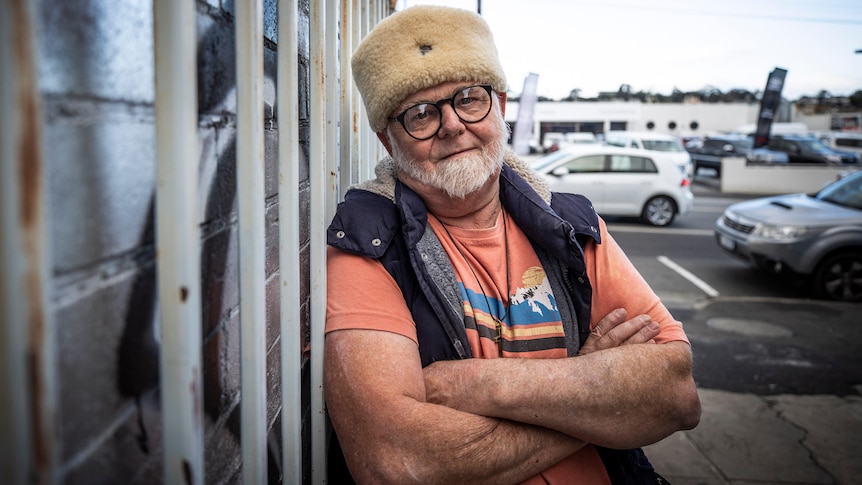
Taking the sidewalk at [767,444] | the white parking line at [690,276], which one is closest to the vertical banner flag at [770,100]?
the white parking line at [690,276]

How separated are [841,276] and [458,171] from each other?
699 centimetres

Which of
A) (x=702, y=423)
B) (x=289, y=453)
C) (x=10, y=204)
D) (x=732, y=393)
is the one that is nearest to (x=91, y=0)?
(x=10, y=204)

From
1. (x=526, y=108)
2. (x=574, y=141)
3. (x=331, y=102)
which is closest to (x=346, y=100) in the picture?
(x=331, y=102)

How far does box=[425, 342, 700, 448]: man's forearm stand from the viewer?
58.6 inches

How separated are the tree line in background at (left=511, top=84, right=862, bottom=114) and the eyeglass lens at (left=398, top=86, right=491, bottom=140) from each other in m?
44.5

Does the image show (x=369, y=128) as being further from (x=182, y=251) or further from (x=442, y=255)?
(x=182, y=251)

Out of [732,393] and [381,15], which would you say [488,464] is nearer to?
[381,15]

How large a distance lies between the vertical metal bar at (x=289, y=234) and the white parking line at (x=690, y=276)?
22.3 ft

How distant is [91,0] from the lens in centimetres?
68

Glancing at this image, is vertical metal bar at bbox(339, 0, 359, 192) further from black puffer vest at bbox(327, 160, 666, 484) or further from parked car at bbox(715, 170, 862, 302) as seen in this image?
parked car at bbox(715, 170, 862, 302)

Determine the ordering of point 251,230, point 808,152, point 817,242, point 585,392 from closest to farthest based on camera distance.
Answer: point 251,230, point 585,392, point 817,242, point 808,152

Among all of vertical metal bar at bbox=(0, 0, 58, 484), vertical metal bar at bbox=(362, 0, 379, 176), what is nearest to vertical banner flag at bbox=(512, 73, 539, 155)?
vertical metal bar at bbox=(362, 0, 379, 176)

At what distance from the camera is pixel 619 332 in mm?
1702

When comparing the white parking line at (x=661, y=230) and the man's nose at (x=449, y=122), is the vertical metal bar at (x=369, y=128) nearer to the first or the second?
the man's nose at (x=449, y=122)
